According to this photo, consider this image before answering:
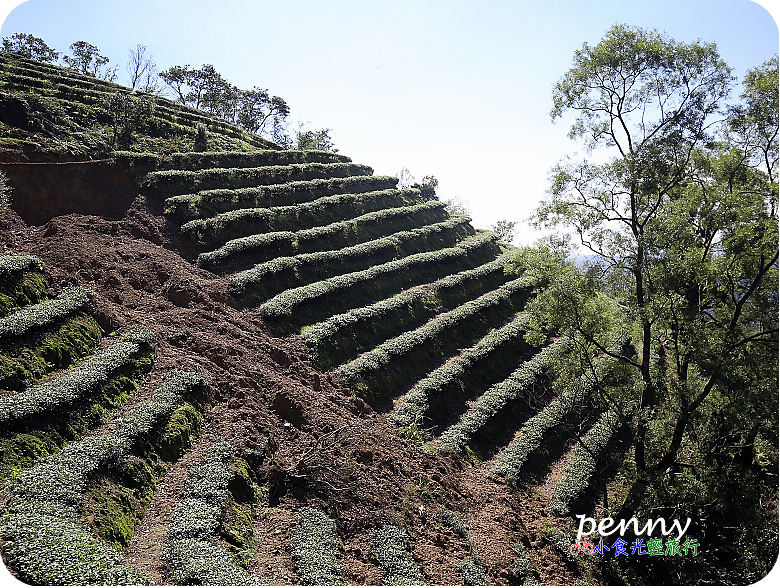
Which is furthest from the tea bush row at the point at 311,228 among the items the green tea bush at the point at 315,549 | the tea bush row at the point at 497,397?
the green tea bush at the point at 315,549

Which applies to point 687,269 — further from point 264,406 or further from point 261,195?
point 261,195

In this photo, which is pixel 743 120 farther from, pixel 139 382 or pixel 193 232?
pixel 193 232

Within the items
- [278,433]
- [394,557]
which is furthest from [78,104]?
[394,557]

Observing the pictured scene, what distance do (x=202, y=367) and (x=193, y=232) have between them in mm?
11169

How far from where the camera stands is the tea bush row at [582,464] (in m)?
17.1

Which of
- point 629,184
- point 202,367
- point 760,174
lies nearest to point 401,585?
point 202,367

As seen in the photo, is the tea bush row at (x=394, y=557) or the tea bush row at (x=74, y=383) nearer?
the tea bush row at (x=74, y=383)

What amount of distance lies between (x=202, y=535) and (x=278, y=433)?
16.1 feet

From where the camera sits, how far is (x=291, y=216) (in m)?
30.0

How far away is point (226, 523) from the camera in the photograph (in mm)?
11203

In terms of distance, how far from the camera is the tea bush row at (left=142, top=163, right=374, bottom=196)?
27.4 metres

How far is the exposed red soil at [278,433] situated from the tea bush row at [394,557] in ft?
0.97

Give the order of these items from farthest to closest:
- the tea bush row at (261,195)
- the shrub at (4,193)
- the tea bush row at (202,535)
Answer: the tea bush row at (261,195)
the shrub at (4,193)
the tea bush row at (202,535)

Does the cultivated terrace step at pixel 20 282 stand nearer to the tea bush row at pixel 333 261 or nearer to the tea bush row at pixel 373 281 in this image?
the tea bush row at pixel 333 261
